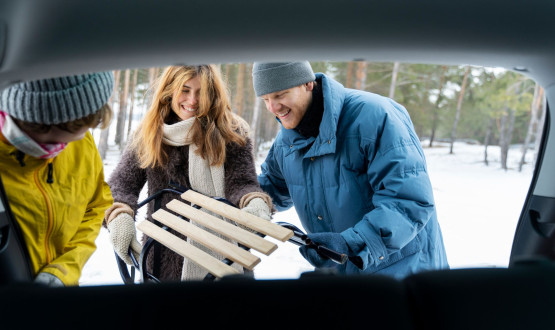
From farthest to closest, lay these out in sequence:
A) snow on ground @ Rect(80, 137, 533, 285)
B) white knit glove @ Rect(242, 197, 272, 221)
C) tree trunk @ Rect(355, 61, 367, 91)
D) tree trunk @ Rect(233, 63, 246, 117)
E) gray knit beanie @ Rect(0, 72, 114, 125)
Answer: tree trunk @ Rect(233, 63, 246, 117) < tree trunk @ Rect(355, 61, 367, 91) < snow on ground @ Rect(80, 137, 533, 285) < white knit glove @ Rect(242, 197, 272, 221) < gray knit beanie @ Rect(0, 72, 114, 125)

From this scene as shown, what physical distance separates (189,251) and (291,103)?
2.66 ft

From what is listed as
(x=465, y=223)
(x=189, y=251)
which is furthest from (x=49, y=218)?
(x=465, y=223)

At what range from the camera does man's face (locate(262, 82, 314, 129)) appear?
1.76 meters

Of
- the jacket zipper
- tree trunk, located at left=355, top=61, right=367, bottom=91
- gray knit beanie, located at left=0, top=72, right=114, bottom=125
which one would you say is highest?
gray knit beanie, located at left=0, top=72, right=114, bottom=125

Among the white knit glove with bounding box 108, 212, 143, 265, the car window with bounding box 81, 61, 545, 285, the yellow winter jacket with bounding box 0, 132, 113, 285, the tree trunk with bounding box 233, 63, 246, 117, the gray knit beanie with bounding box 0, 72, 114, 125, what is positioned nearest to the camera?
the gray knit beanie with bounding box 0, 72, 114, 125

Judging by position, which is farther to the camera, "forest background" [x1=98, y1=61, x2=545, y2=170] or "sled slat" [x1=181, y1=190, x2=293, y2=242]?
"forest background" [x1=98, y1=61, x2=545, y2=170]

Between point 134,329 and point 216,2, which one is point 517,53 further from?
point 134,329

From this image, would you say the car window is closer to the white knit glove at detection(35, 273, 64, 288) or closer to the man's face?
the white knit glove at detection(35, 273, 64, 288)

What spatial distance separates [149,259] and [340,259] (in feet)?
4.10

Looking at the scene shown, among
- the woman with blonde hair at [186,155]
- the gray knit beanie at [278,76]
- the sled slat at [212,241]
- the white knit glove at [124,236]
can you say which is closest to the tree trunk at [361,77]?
the woman with blonde hair at [186,155]

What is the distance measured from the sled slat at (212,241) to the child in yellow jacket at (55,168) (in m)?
0.43

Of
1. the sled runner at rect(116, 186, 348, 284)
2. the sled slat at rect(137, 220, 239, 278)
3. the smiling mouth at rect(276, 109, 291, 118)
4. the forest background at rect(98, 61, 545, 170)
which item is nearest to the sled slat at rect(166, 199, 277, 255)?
the sled runner at rect(116, 186, 348, 284)

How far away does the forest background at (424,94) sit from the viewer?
42.8 ft

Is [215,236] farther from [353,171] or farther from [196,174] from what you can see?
[353,171]
